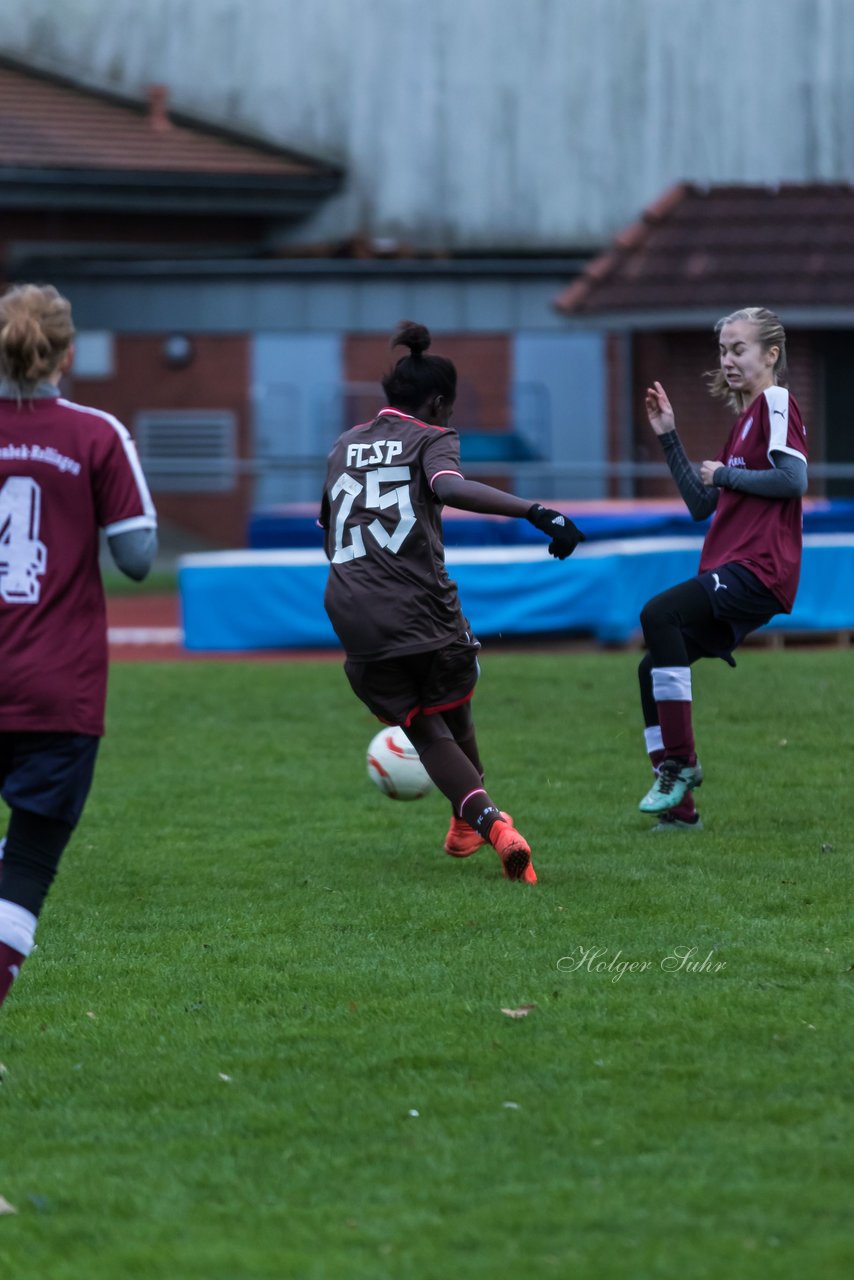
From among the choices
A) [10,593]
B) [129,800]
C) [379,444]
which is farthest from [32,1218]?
[129,800]

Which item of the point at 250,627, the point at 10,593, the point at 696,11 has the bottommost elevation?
the point at 250,627

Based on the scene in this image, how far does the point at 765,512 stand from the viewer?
23.9 feet

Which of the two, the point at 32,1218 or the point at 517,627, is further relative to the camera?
the point at 517,627

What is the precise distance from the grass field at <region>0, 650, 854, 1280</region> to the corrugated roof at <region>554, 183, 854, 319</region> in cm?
1261

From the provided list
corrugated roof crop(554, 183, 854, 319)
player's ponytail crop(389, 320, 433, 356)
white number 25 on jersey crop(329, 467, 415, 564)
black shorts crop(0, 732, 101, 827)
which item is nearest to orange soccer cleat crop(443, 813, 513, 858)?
white number 25 on jersey crop(329, 467, 415, 564)

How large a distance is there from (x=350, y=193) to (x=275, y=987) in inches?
904

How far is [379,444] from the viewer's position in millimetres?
6645

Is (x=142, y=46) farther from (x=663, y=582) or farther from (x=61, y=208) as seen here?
(x=663, y=582)

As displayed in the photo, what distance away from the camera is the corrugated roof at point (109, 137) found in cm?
2505

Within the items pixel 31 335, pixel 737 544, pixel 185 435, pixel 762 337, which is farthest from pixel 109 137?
pixel 31 335

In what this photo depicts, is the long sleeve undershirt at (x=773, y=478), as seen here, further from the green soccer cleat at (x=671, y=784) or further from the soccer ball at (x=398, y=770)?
the soccer ball at (x=398, y=770)

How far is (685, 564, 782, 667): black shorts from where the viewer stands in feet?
23.7

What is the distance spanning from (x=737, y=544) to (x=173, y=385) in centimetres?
1900

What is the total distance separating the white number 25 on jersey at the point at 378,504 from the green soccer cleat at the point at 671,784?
58.3 inches
